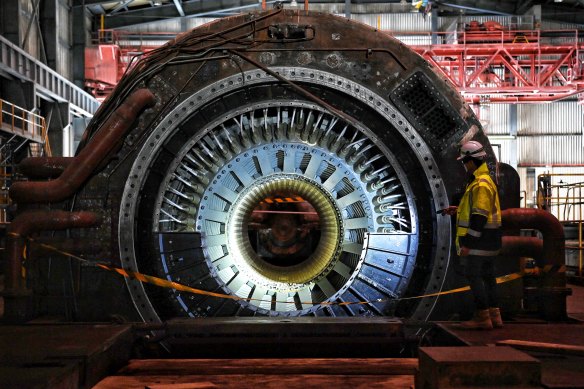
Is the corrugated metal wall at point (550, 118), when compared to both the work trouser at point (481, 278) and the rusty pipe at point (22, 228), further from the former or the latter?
the rusty pipe at point (22, 228)

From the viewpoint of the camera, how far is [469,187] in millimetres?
5051

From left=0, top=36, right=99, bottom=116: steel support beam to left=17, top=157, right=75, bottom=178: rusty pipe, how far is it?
45.0 ft

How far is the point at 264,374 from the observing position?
4324 mm

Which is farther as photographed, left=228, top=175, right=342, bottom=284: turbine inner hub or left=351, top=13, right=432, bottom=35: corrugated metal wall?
left=351, top=13, right=432, bottom=35: corrugated metal wall

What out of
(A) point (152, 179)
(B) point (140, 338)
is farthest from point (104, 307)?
(A) point (152, 179)

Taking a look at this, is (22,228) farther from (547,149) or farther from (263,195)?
(547,149)

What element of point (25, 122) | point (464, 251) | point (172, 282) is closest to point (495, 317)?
point (464, 251)

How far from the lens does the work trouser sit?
5.04 meters

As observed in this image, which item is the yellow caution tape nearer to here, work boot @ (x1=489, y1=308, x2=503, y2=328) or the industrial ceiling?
work boot @ (x1=489, y1=308, x2=503, y2=328)

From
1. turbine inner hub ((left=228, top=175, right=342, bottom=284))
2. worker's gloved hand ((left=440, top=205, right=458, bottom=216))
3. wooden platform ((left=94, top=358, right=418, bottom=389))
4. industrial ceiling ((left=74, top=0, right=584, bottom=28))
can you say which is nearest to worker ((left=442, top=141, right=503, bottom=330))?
worker's gloved hand ((left=440, top=205, right=458, bottom=216))

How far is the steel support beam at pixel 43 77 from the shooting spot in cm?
1833

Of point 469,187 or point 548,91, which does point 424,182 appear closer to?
point 469,187

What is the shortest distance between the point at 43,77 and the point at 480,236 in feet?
62.2

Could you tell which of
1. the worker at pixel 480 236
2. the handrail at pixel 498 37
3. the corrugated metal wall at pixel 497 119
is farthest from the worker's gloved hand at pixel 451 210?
the corrugated metal wall at pixel 497 119
